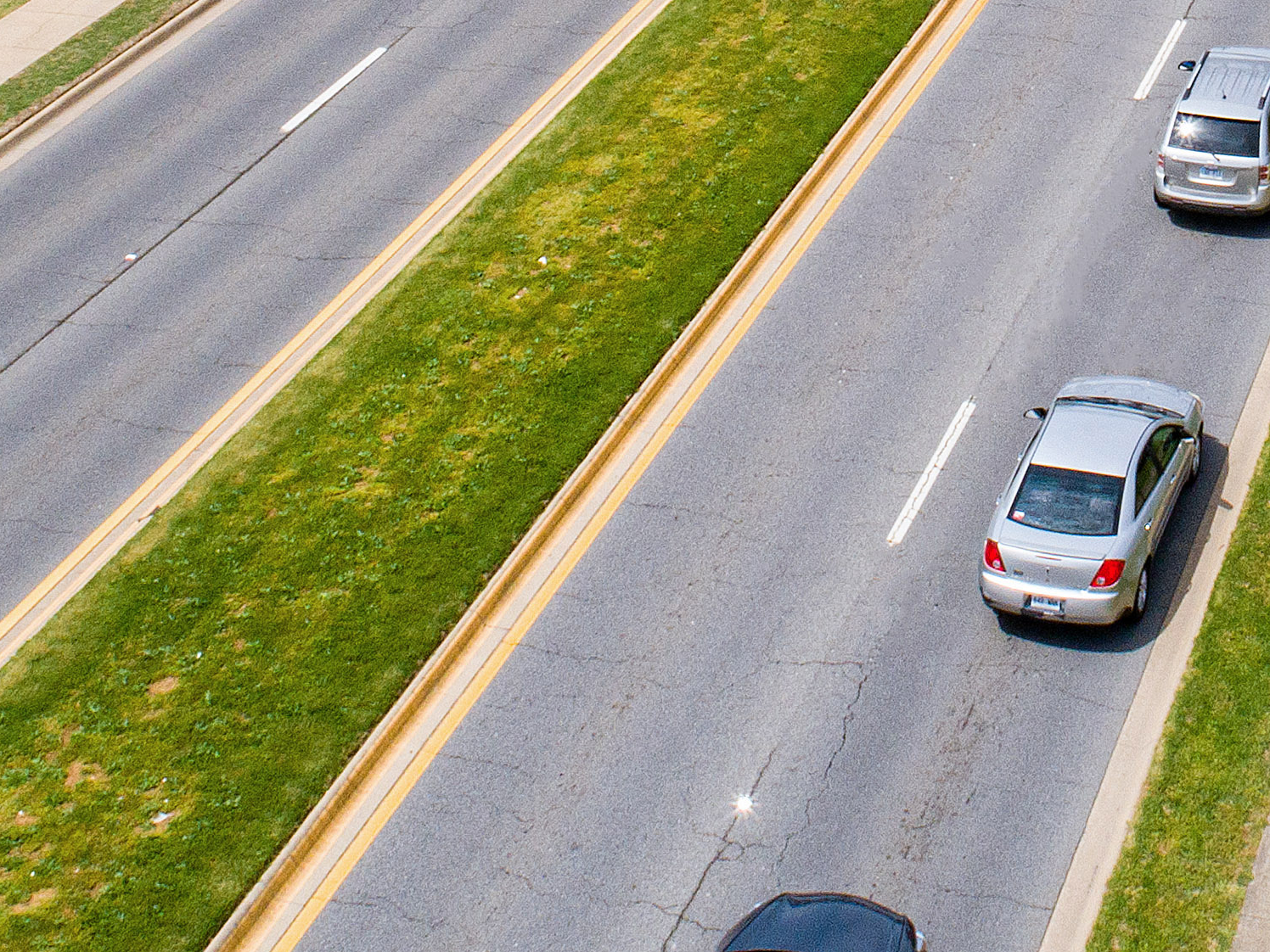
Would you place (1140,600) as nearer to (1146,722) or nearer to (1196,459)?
(1146,722)

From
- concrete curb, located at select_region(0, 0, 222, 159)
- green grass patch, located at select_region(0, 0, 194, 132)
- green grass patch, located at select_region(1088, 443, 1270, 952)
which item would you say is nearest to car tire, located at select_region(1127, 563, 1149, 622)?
green grass patch, located at select_region(1088, 443, 1270, 952)

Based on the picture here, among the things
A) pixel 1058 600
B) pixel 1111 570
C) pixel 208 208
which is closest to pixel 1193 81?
pixel 1111 570

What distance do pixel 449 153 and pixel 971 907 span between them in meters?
15.2

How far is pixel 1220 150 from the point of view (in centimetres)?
1892

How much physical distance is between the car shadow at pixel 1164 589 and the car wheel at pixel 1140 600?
65 mm

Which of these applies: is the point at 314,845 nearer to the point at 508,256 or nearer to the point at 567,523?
the point at 567,523

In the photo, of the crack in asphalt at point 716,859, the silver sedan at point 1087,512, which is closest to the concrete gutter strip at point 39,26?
the crack in asphalt at point 716,859

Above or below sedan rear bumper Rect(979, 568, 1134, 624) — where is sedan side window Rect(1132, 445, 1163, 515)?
above

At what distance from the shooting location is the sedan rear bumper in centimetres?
1380

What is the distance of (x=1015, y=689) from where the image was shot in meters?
13.9

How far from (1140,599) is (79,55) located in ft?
72.4

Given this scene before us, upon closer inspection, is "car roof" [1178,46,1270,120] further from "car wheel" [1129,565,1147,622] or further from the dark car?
the dark car

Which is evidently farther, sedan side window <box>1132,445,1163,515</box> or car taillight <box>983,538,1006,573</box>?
sedan side window <box>1132,445,1163,515</box>

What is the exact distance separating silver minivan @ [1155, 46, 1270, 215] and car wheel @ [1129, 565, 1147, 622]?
7.20 metres
